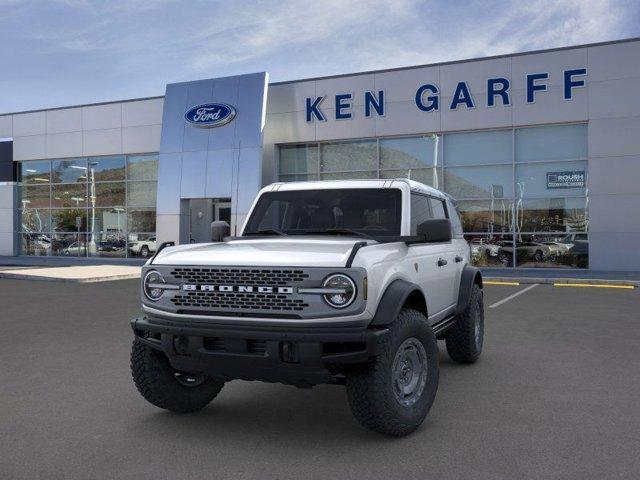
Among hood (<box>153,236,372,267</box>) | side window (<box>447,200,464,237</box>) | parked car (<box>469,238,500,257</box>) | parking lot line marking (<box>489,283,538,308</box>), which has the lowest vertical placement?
parking lot line marking (<box>489,283,538,308</box>)

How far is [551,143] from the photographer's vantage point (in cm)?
2041

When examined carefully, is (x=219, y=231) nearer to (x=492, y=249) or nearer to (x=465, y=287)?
(x=465, y=287)

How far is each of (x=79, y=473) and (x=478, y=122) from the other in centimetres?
1938

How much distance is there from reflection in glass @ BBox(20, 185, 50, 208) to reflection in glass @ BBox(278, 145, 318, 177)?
13.0m

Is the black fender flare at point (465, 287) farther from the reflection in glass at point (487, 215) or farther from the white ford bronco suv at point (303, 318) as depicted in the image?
the reflection in glass at point (487, 215)

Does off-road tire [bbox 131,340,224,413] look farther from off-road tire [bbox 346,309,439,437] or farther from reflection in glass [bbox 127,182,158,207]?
reflection in glass [bbox 127,182,158,207]

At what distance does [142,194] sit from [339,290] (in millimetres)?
24783

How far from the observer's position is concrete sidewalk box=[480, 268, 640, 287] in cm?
1627

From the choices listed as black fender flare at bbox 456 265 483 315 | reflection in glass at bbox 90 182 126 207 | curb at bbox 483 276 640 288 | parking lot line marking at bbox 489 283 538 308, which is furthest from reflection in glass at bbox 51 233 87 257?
black fender flare at bbox 456 265 483 315

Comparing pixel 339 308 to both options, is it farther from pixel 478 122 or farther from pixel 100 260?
pixel 100 260

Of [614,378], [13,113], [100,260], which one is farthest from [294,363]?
[13,113]

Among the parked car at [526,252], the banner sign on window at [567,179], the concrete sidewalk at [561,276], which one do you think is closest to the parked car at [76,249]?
the concrete sidewalk at [561,276]

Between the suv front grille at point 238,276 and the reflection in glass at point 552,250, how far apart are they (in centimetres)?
1814

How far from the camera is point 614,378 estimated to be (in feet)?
19.8
